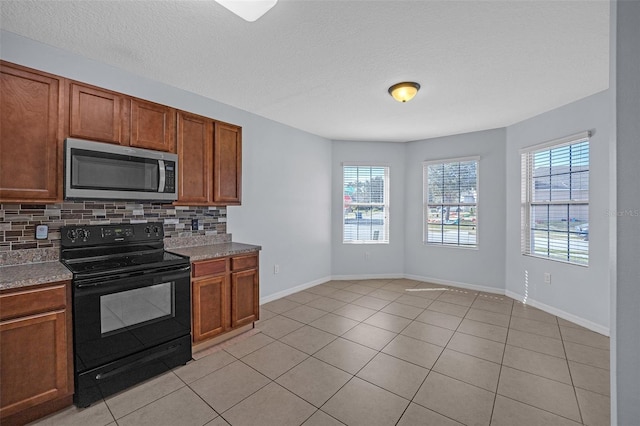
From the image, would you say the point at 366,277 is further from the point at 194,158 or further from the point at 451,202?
the point at 194,158

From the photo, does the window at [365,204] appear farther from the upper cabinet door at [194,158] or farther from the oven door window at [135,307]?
the oven door window at [135,307]

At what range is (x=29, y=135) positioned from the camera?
6.54 feet

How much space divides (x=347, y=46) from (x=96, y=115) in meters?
2.05

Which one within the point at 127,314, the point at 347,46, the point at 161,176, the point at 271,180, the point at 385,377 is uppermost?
the point at 347,46

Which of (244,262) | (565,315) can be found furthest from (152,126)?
(565,315)

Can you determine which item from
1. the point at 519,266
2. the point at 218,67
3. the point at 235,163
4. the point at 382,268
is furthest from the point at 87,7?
the point at 519,266

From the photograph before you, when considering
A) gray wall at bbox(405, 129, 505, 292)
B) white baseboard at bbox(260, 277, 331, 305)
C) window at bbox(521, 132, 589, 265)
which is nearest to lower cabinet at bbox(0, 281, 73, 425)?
white baseboard at bbox(260, 277, 331, 305)

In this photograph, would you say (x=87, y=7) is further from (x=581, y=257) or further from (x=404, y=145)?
(x=581, y=257)

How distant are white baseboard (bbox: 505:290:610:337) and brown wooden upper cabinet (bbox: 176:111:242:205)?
4.10m

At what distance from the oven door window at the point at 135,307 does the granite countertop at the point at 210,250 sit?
13.6 inches

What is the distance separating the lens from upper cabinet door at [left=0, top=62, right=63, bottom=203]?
190 cm

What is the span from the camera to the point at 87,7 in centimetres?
182

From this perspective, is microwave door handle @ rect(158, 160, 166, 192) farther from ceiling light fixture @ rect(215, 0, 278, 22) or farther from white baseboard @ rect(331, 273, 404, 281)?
white baseboard @ rect(331, 273, 404, 281)

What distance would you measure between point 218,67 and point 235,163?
1.02 m
